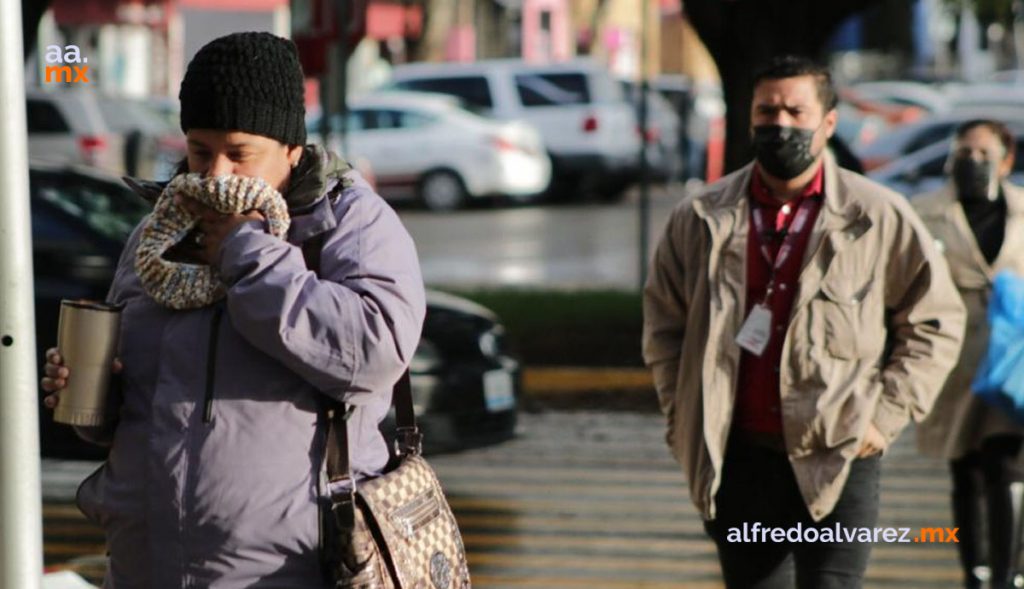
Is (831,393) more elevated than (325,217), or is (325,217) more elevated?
(325,217)

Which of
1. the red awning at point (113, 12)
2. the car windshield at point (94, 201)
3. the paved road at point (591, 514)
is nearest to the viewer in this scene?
the paved road at point (591, 514)

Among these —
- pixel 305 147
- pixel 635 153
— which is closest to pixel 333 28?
pixel 305 147

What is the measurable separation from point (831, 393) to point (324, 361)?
2003 mm

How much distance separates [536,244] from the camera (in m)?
23.6

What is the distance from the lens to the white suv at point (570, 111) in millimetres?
29625

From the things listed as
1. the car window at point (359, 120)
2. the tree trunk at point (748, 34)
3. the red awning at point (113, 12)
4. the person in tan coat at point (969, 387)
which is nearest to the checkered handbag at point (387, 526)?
the person in tan coat at point (969, 387)

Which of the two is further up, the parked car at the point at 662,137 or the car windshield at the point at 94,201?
the car windshield at the point at 94,201

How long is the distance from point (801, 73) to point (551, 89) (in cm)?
2528

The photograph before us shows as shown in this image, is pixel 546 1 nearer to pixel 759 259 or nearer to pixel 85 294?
pixel 85 294

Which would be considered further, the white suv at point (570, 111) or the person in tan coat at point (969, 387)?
the white suv at point (570, 111)

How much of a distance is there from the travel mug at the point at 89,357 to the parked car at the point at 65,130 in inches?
761

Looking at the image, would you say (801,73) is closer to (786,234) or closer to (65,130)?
(786,234)

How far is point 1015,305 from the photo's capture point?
6535 mm

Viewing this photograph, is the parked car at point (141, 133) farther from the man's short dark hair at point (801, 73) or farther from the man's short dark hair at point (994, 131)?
the man's short dark hair at point (801, 73)
